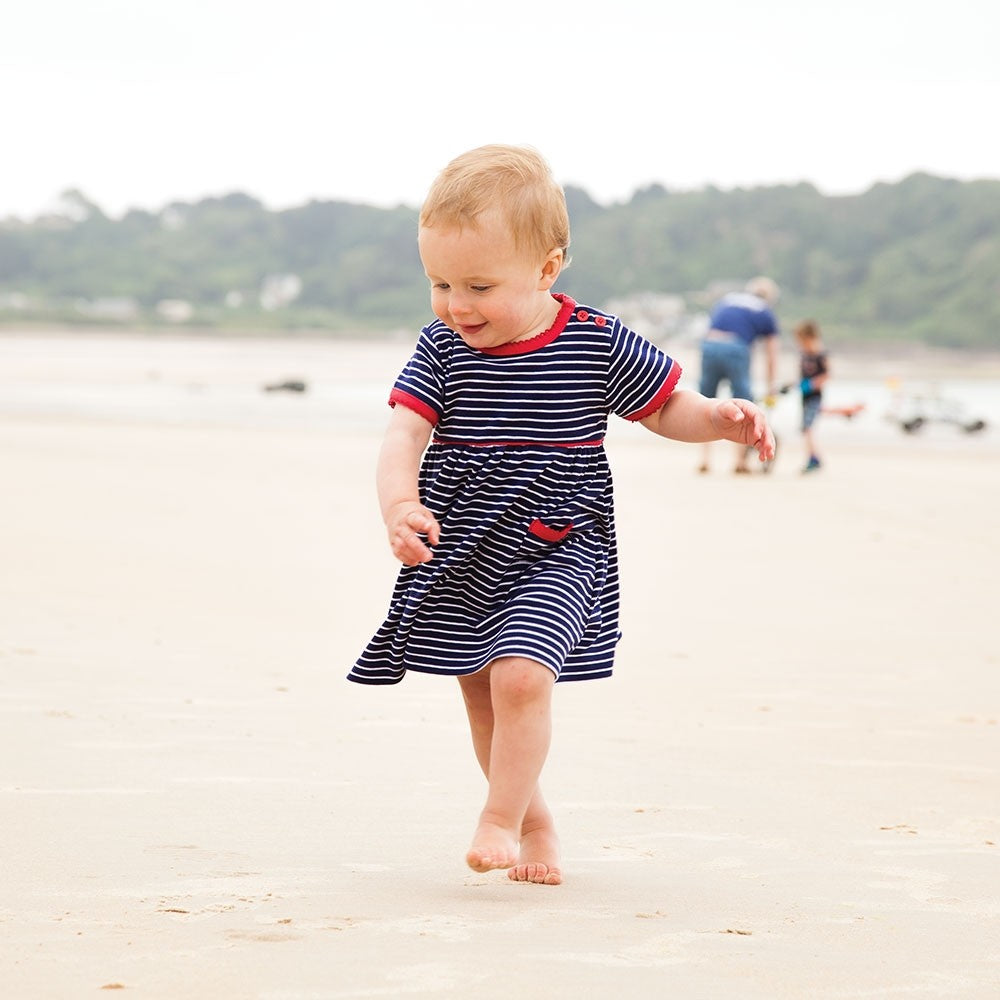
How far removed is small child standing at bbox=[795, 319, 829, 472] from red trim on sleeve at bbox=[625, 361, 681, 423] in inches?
433

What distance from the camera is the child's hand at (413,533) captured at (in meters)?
2.70

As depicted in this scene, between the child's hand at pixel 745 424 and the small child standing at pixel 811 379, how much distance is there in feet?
36.3

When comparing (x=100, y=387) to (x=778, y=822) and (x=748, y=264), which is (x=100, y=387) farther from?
(x=748, y=264)

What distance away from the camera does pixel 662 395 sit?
3.03m

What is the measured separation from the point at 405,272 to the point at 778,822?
117 m

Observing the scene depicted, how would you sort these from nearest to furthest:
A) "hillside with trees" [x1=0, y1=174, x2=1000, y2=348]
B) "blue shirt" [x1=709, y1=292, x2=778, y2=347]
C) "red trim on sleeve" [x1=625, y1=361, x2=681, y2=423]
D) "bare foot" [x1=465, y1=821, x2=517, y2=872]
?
"bare foot" [x1=465, y1=821, x2=517, y2=872] < "red trim on sleeve" [x1=625, y1=361, x2=681, y2=423] < "blue shirt" [x1=709, y1=292, x2=778, y2=347] < "hillside with trees" [x1=0, y1=174, x2=1000, y2=348]

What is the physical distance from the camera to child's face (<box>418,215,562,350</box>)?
2812 millimetres

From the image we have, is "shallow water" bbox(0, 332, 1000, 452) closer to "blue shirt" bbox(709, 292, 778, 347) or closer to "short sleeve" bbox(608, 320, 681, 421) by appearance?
"blue shirt" bbox(709, 292, 778, 347)

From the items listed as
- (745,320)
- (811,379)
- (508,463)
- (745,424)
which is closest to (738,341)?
(745,320)

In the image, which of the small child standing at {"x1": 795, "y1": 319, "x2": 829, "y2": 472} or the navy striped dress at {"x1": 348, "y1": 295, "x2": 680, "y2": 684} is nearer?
the navy striped dress at {"x1": 348, "y1": 295, "x2": 680, "y2": 684}

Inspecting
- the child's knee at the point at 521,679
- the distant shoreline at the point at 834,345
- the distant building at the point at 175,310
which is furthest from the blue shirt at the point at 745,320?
the distant building at the point at 175,310

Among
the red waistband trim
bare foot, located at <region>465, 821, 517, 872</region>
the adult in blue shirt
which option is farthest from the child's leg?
the adult in blue shirt

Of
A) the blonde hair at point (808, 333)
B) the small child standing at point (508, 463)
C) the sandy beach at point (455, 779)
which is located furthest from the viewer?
the blonde hair at point (808, 333)

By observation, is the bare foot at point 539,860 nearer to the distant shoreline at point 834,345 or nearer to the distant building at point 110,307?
the distant shoreline at point 834,345
